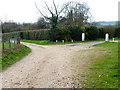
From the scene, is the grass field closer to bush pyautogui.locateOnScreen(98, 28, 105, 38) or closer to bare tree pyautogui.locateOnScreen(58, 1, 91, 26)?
bare tree pyautogui.locateOnScreen(58, 1, 91, 26)

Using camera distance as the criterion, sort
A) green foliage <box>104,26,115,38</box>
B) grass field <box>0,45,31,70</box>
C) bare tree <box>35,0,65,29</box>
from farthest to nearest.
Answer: green foliage <box>104,26,115,38</box>
bare tree <box>35,0,65,29</box>
grass field <box>0,45,31,70</box>

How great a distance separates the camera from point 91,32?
2802cm

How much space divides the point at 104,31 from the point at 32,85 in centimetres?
2815

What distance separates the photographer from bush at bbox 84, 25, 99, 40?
91.2ft

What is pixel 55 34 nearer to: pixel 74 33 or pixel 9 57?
pixel 74 33

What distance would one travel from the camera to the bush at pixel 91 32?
27.8 m

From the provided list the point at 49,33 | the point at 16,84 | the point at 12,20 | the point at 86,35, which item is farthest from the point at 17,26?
the point at 16,84

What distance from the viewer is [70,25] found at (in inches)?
1043

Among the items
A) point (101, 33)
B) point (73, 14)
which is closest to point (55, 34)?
point (73, 14)

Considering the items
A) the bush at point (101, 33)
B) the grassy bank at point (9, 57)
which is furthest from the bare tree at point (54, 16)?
the grassy bank at point (9, 57)

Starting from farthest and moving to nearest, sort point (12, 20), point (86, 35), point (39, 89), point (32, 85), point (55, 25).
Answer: point (12, 20) → point (86, 35) → point (55, 25) → point (32, 85) → point (39, 89)

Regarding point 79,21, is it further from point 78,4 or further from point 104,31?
point 104,31

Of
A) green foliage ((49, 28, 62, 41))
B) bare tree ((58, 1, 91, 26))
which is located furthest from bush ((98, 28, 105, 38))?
green foliage ((49, 28, 62, 41))

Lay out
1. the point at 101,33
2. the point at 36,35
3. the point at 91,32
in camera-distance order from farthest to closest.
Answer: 1. the point at 101,33
2. the point at 36,35
3. the point at 91,32
